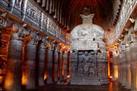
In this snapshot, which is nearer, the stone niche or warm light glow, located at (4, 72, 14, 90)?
warm light glow, located at (4, 72, 14, 90)

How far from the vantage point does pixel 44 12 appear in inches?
728

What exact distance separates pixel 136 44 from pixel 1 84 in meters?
7.24

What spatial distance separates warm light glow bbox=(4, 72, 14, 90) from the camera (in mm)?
10922

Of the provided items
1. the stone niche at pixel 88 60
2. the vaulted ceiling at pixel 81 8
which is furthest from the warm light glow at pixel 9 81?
the vaulted ceiling at pixel 81 8

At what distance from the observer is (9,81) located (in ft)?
36.3

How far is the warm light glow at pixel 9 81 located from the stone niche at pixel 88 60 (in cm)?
638

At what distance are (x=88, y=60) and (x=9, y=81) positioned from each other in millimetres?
7545

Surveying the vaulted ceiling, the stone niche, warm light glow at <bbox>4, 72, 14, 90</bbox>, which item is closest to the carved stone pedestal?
the stone niche

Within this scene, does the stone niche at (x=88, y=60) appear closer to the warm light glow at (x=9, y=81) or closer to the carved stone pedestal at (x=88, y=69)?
the carved stone pedestal at (x=88, y=69)

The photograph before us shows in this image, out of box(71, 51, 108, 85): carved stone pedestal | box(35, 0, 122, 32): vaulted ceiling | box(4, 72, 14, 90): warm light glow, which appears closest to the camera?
box(4, 72, 14, 90): warm light glow

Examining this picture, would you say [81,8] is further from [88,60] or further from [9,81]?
[9,81]

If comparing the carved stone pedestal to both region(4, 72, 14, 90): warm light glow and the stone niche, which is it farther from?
region(4, 72, 14, 90): warm light glow

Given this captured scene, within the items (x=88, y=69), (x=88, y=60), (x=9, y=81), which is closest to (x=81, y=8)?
(x=88, y=60)

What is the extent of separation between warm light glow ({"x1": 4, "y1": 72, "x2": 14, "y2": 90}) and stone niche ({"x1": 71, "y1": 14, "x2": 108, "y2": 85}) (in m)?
6.38
